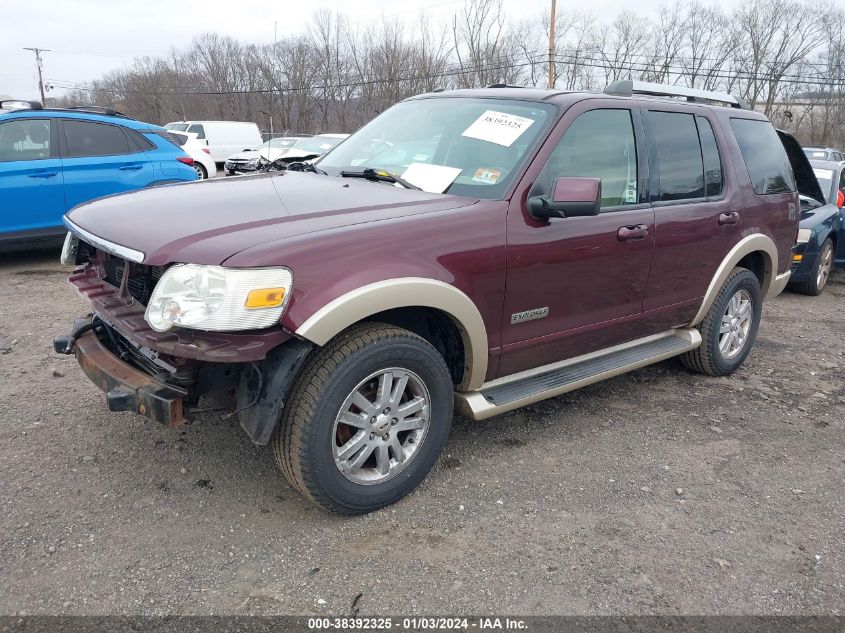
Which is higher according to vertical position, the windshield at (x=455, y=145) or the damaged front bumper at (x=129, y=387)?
the windshield at (x=455, y=145)

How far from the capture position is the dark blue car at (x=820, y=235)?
7.49 metres

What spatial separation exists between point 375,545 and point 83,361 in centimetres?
160

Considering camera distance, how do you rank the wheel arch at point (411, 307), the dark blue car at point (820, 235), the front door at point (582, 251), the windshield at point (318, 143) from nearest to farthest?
the wheel arch at point (411, 307) → the front door at point (582, 251) → the dark blue car at point (820, 235) → the windshield at point (318, 143)

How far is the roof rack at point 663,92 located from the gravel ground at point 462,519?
6.48 ft

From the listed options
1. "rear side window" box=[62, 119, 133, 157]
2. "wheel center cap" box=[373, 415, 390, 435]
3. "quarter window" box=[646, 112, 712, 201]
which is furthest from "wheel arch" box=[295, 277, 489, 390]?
"rear side window" box=[62, 119, 133, 157]

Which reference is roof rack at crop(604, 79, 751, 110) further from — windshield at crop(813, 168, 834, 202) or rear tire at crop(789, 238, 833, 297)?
windshield at crop(813, 168, 834, 202)

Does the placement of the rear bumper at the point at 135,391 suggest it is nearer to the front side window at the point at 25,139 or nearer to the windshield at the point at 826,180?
the front side window at the point at 25,139

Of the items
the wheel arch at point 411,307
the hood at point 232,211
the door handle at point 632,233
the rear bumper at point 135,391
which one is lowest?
the rear bumper at point 135,391

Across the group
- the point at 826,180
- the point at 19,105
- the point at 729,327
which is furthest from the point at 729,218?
the point at 19,105

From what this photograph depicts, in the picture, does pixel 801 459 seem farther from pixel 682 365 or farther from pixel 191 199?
pixel 191 199

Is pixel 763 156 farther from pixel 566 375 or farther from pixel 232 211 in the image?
pixel 232 211

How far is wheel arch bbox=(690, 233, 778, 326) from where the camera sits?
4.48 meters

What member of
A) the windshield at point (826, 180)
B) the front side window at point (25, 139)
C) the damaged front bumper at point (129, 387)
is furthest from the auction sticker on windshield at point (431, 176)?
the windshield at point (826, 180)

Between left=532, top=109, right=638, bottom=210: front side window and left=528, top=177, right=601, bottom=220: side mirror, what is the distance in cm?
13
